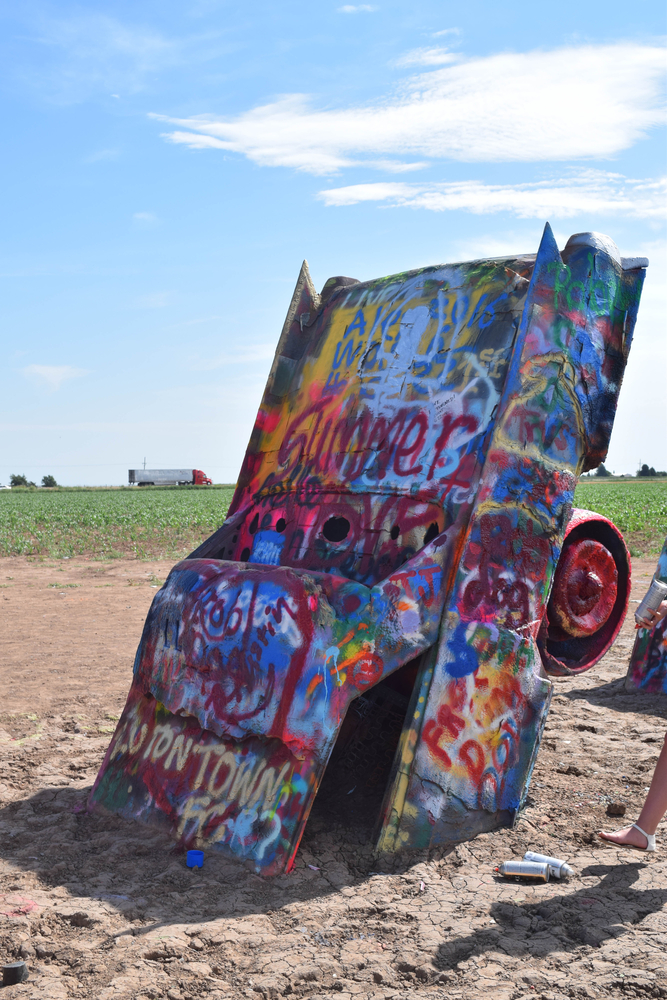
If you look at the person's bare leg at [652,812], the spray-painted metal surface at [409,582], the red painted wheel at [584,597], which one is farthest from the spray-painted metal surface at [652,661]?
the person's bare leg at [652,812]

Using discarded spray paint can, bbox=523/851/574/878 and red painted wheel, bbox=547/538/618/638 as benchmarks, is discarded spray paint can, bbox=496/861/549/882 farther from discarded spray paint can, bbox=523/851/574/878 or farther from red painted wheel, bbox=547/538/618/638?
red painted wheel, bbox=547/538/618/638

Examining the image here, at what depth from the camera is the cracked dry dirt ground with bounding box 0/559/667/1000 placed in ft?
9.54

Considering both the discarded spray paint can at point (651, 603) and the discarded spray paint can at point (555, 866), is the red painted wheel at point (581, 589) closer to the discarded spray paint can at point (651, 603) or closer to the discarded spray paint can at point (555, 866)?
the discarded spray paint can at point (651, 603)

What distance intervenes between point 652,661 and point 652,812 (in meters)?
3.36

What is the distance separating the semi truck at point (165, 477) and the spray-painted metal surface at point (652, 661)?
72.4 m

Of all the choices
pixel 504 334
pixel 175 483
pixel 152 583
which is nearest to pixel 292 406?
pixel 504 334

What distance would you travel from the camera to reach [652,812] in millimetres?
3840

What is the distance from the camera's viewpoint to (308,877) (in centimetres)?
364

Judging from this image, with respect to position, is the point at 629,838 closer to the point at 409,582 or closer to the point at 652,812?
the point at 652,812

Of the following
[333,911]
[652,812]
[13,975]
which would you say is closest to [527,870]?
[652,812]

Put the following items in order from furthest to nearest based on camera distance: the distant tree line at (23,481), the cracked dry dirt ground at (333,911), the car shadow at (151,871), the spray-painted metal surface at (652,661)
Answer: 1. the distant tree line at (23,481)
2. the spray-painted metal surface at (652,661)
3. the car shadow at (151,871)
4. the cracked dry dirt ground at (333,911)

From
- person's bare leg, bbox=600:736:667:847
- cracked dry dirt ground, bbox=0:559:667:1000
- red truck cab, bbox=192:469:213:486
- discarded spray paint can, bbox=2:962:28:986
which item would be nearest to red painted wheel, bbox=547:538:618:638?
person's bare leg, bbox=600:736:667:847

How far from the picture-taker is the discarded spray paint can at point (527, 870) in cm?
369

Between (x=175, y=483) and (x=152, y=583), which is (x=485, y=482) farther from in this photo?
(x=175, y=483)
